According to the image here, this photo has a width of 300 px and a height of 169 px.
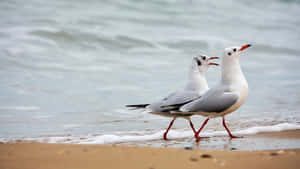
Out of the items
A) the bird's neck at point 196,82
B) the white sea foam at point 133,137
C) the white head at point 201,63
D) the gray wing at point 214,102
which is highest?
the white head at point 201,63

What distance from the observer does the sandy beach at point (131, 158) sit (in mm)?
3223

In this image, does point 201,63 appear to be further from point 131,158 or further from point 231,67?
point 131,158

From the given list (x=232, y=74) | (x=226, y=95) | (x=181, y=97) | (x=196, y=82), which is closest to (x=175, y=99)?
(x=181, y=97)

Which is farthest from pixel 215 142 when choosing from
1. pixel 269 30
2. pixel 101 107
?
pixel 269 30

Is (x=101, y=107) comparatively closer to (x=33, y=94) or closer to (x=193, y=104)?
(x=33, y=94)

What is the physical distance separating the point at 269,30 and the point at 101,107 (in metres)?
14.0

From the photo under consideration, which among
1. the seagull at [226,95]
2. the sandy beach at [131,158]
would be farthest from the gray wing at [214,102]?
the sandy beach at [131,158]

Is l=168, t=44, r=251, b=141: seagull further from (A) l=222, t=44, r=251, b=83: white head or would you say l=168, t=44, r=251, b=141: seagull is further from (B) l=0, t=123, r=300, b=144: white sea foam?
(B) l=0, t=123, r=300, b=144: white sea foam

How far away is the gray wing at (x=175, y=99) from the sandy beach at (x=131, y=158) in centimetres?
180

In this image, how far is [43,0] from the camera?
17.2 m

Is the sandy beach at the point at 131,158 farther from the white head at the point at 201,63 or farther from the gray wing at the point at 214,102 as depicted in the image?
the white head at the point at 201,63

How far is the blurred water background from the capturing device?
7.21 meters

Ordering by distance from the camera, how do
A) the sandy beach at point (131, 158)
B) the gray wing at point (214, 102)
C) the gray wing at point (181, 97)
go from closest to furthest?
1. the sandy beach at point (131, 158)
2. the gray wing at point (214, 102)
3. the gray wing at point (181, 97)

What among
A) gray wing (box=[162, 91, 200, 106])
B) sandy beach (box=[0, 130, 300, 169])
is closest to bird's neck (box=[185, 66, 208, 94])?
gray wing (box=[162, 91, 200, 106])
